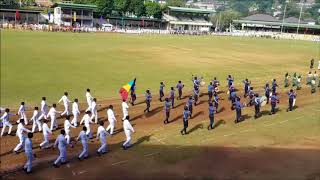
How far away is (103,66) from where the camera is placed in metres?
38.6

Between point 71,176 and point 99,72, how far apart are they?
69.8ft

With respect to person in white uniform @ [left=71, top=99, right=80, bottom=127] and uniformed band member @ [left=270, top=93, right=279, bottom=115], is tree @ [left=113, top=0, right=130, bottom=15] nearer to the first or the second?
uniformed band member @ [left=270, top=93, right=279, bottom=115]

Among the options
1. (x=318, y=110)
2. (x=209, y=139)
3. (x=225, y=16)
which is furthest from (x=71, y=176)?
(x=225, y=16)

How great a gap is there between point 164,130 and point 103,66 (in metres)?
19.3

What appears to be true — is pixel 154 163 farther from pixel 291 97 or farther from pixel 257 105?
pixel 291 97

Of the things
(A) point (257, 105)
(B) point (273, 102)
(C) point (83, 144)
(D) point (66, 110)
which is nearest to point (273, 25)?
(B) point (273, 102)

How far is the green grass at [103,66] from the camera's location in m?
28.5

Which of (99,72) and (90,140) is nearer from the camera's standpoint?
(90,140)

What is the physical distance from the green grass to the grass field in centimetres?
9

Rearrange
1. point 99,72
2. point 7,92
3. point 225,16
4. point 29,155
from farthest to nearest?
1. point 225,16
2. point 99,72
3. point 7,92
4. point 29,155

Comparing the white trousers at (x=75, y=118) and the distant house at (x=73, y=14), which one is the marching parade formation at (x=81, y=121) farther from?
the distant house at (x=73, y=14)

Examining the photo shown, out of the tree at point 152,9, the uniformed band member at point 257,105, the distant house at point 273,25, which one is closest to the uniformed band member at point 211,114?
the uniformed band member at point 257,105

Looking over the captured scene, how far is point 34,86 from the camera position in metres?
28.5

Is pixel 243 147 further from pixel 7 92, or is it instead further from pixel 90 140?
pixel 7 92
